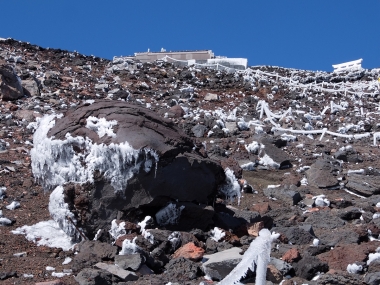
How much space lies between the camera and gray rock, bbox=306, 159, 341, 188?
7.26 metres

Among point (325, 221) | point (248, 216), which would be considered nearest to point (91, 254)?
point (248, 216)

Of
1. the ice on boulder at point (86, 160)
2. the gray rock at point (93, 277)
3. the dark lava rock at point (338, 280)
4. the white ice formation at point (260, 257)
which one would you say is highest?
the ice on boulder at point (86, 160)

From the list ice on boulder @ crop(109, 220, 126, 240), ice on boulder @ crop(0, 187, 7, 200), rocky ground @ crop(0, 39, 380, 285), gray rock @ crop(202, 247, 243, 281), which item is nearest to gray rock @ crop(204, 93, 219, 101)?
rocky ground @ crop(0, 39, 380, 285)

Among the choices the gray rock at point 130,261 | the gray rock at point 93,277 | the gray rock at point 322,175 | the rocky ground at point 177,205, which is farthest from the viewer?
the gray rock at point 322,175

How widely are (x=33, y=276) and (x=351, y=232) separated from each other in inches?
117

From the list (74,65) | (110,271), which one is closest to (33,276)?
(110,271)

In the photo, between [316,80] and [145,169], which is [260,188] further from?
[316,80]

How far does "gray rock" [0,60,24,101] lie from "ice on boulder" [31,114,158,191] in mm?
6282

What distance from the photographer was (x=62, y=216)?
4.66m

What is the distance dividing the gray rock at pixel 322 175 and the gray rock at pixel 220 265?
3.47 metres

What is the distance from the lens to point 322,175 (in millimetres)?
7387

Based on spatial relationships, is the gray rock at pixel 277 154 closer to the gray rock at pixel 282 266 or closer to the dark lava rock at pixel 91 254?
the gray rock at pixel 282 266

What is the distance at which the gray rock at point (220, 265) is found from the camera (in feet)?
12.9

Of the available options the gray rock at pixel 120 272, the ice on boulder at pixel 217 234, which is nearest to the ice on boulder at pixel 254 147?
the ice on boulder at pixel 217 234
